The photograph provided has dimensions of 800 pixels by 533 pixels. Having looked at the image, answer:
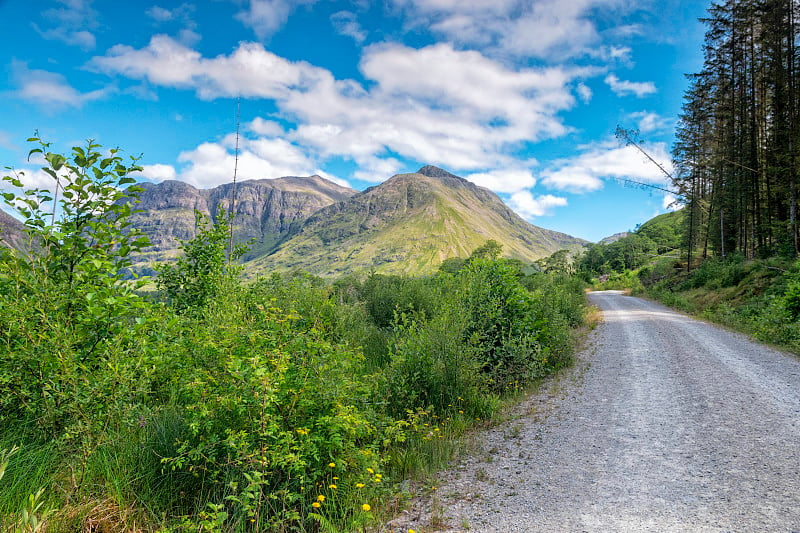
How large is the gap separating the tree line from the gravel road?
18019 mm

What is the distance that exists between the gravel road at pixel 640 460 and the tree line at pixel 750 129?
18.0 meters

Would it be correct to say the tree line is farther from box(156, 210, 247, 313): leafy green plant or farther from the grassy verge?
box(156, 210, 247, 313): leafy green plant

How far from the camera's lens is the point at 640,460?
197 inches

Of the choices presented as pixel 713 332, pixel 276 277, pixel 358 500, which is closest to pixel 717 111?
pixel 713 332

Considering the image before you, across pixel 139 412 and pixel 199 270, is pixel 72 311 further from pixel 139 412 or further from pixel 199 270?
pixel 199 270

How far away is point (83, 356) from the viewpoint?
375 centimetres

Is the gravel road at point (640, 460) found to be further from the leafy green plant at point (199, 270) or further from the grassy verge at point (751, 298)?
the leafy green plant at point (199, 270)

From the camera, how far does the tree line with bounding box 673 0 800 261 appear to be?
797 inches

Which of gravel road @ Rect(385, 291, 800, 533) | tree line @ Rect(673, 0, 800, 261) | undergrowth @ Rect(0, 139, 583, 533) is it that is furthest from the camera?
tree line @ Rect(673, 0, 800, 261)

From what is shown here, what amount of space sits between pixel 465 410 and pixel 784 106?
27.4 metres

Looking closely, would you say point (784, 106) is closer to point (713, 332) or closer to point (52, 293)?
point (713, 332)

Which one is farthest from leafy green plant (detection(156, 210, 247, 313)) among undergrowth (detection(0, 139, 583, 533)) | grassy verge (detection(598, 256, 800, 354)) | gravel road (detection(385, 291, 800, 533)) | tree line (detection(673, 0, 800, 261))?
tree line (detection(673, 0, 800, 261))

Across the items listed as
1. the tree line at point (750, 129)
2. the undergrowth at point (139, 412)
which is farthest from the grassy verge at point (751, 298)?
the undergrowth at point (139, 412)

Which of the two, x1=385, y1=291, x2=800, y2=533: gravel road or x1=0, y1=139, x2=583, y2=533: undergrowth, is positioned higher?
x1=0, y1=139, x2=583, y2=533: undergrowth
